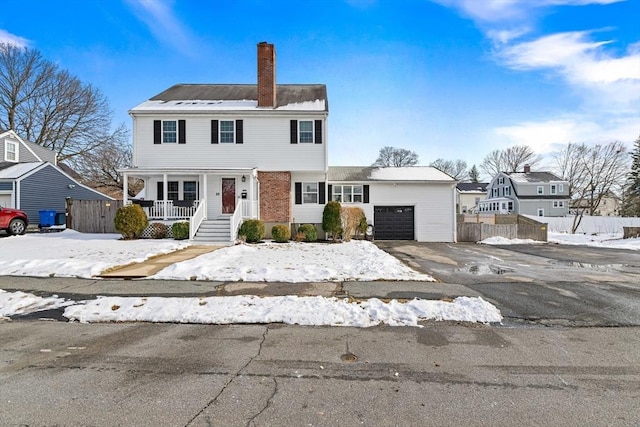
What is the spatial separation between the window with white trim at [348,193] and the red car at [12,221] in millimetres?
16123

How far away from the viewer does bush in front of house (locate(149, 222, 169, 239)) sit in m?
15.0

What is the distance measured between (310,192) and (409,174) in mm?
6936

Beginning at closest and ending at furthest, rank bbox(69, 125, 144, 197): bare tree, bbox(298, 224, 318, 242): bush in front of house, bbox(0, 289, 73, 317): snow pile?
bbox(0, 289, 73, 317): snow pile → bbox(298, 224, 318, 242): bush in front of house → bbox(69, 125, 144, 197): bare tree

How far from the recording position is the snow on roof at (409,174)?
65.7 feet

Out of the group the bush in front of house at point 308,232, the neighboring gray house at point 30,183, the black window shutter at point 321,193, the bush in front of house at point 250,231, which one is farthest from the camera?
the neighboring gray house at point 30,183

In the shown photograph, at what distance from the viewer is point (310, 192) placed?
18.7m

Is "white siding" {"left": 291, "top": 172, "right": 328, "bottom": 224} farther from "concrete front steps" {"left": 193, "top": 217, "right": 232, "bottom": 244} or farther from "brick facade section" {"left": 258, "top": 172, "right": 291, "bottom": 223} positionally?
"concrete front steps" {"left": 193, "top": 217, "right": 232, "bottom": 244}

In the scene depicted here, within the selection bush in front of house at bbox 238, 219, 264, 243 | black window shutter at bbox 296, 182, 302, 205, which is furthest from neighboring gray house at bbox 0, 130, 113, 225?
black window shutter at bbox 296, 182, 302, 205

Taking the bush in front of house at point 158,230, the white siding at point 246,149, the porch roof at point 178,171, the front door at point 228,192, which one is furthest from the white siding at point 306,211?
the bush in front of house at point 158,230

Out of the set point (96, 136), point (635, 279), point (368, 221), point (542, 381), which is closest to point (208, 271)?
point (542, 381)

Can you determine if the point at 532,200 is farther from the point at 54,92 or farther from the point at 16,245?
the point at 54,92

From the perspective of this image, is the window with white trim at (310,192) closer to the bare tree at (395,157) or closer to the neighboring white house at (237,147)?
the neighboring white house at (237,147)

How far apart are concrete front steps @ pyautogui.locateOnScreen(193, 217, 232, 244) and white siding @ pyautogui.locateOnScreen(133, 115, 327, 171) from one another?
12.0 feet

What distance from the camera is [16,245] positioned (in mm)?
12117
